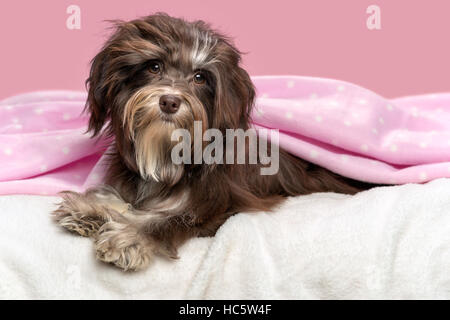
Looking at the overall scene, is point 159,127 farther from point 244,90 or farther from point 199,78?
point 244,90

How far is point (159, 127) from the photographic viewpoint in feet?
12.0

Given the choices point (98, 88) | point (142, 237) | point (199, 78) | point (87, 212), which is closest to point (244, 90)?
point (199, 78)

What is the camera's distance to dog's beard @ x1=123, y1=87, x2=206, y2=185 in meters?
3.61

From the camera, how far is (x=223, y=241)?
351cm

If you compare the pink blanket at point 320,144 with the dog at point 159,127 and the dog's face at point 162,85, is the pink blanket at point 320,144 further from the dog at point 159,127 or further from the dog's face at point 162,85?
the dog's face at point 162,85

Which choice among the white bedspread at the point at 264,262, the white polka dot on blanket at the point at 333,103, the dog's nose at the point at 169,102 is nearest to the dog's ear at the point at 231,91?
the dog's nose at the point at 169,102

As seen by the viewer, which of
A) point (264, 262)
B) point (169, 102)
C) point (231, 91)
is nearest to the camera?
point (264, 262)

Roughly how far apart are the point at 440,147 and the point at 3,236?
3.15 m

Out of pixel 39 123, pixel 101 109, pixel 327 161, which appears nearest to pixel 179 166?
pixel 101 109

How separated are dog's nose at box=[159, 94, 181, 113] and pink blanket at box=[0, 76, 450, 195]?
3.86 feet

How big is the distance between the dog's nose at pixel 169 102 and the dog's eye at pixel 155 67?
251 millimetres

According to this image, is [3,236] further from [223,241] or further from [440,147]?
[440,147]

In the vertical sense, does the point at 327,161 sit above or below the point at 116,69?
below

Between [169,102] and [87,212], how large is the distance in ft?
2.79
